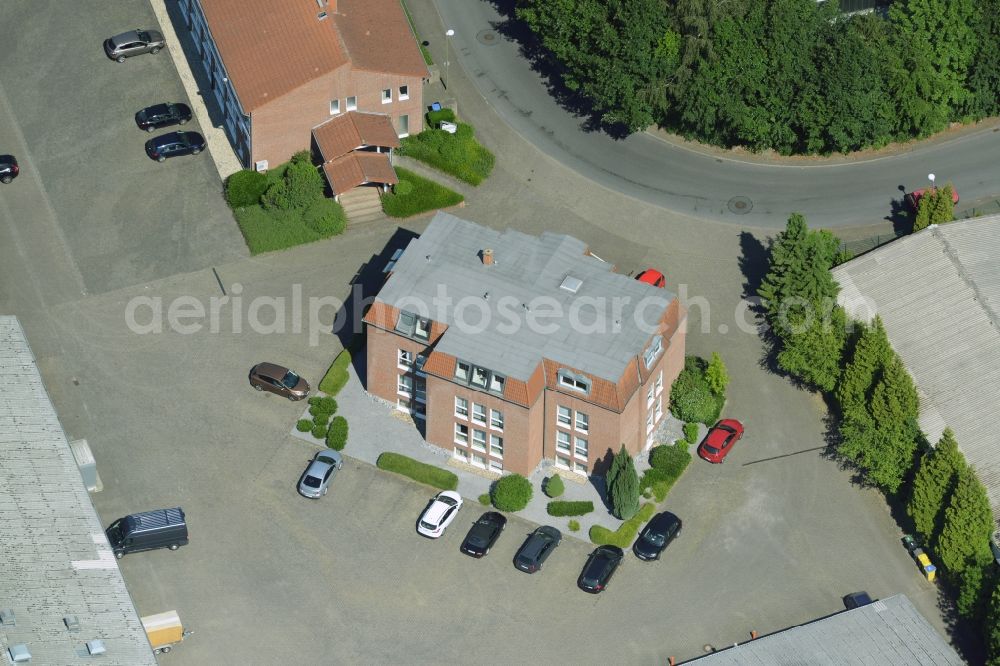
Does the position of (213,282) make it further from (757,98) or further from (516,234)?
(757,98)

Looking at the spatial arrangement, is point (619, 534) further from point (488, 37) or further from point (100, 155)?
point (100, 155)

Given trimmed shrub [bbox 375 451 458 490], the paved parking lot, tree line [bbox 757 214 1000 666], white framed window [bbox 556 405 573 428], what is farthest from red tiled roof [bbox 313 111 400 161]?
tree line [bbox 757 214 1000 666]

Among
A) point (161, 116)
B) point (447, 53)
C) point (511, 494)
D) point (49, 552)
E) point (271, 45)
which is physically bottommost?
point (511, 494)

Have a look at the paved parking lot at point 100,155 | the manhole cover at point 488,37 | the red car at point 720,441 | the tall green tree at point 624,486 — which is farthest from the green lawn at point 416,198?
the tall green tree at point 624,486

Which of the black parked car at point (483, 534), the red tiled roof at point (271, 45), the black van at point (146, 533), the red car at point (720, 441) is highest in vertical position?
→ the red tiled roof at point (271, 45)

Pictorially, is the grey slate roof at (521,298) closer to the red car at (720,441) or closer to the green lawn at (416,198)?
the red car at (720,441)

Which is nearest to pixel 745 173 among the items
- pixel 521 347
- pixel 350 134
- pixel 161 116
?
pixel 350 134
